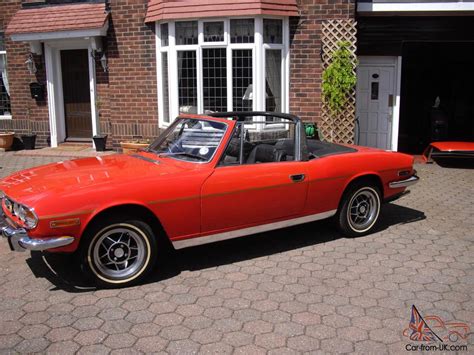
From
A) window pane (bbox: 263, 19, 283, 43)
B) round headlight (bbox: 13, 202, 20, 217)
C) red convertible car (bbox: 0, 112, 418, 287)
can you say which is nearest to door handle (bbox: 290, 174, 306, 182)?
red convertible car (bbox: 0, 112, 418, 287)

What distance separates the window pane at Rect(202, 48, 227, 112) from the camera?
10430 mm

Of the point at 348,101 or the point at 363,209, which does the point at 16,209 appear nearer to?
the point at 363,209

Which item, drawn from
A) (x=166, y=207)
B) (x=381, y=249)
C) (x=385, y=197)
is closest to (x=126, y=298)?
(x=166, y=207)

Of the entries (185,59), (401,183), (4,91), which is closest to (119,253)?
(401,183)

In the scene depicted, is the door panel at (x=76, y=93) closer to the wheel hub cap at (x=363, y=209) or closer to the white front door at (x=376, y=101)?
the white front door at (x=376, y=101)

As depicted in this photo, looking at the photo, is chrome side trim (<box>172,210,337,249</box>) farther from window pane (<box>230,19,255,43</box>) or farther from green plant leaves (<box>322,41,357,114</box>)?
window pane (<box>230,19,255,43</box>)

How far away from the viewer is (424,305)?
4.02m

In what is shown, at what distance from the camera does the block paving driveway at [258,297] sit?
3455mm

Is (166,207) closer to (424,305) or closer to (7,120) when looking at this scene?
(424,305)

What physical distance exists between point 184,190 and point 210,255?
3.40 ft

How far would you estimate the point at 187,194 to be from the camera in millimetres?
4414

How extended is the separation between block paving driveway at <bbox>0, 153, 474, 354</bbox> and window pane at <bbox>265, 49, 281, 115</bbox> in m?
5.21

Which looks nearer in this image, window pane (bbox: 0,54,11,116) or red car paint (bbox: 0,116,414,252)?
red car paint (bbox: 0,116,414,252)

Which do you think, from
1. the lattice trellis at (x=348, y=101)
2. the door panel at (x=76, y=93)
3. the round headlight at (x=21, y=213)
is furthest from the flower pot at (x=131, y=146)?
the round headlight at (x=21, y=213)
